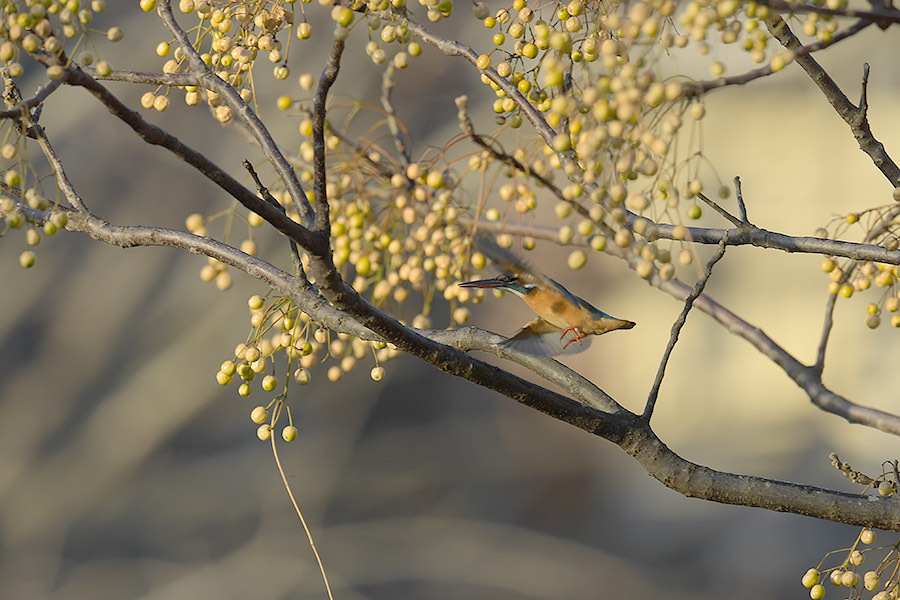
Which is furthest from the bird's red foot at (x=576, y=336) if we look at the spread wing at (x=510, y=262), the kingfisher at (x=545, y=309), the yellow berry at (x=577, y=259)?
the yellow berry at (x=577, y=259)

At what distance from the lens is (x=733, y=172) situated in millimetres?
4395

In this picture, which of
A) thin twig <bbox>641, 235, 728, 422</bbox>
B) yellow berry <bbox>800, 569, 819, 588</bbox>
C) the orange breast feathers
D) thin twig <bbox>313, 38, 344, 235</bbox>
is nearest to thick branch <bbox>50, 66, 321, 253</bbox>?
thin twig <bbox>313, 38, 344, 235</bbox>

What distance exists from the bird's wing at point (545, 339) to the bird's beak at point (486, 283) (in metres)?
0.07

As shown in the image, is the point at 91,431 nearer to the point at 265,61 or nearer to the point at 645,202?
the point at 265,61

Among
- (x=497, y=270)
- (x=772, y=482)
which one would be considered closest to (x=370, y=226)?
(x=497, y=270)

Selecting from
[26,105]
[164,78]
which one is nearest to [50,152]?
[164,78]

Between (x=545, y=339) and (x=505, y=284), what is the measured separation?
109 millimetres

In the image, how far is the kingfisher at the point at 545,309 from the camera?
125 centimetres

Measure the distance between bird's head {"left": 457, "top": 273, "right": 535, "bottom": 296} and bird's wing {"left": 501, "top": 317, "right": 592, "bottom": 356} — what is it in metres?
0.05

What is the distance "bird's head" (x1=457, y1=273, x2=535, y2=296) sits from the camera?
1312mm

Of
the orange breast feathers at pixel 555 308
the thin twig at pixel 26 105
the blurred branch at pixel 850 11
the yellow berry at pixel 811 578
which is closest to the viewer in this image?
the blurred branch at pixel 850 11

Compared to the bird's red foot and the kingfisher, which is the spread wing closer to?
the kingfisher

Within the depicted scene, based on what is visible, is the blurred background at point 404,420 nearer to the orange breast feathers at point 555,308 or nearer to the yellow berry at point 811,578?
the orange breast feathers at point 555,308

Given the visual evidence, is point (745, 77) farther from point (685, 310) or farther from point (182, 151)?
point (182, 151)
